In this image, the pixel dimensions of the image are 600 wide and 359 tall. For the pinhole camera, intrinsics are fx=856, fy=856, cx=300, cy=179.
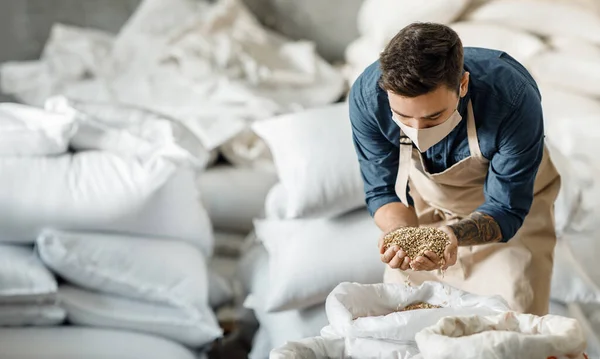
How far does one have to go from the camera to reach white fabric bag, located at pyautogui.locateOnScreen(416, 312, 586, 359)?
0.92 m

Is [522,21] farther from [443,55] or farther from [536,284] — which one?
[443,55]

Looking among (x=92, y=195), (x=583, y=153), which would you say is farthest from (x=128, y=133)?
(x=583, y=153)

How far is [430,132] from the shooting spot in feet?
3.98

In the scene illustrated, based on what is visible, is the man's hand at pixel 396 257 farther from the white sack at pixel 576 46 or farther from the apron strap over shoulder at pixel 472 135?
the white sack at pixel 576 46

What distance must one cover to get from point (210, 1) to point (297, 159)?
47.5 inches

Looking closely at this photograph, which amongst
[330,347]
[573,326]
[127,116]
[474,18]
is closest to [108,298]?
[127,116]

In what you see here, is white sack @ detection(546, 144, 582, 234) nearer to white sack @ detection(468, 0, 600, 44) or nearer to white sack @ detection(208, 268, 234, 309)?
white sack @ detection(468, 0, 600, 44)

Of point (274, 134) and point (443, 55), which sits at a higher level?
point (443, 55)

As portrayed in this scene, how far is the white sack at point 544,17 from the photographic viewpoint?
2.29 meters

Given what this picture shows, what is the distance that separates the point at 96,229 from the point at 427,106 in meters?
0.88

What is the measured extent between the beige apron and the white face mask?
6.3 inches

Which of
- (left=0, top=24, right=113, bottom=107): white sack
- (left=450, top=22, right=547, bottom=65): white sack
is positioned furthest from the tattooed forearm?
(left=0, top=24, right=113, bottom=107): white sack

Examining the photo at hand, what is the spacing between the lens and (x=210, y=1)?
2885 mm

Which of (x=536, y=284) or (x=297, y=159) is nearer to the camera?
(x=536, y=284)
